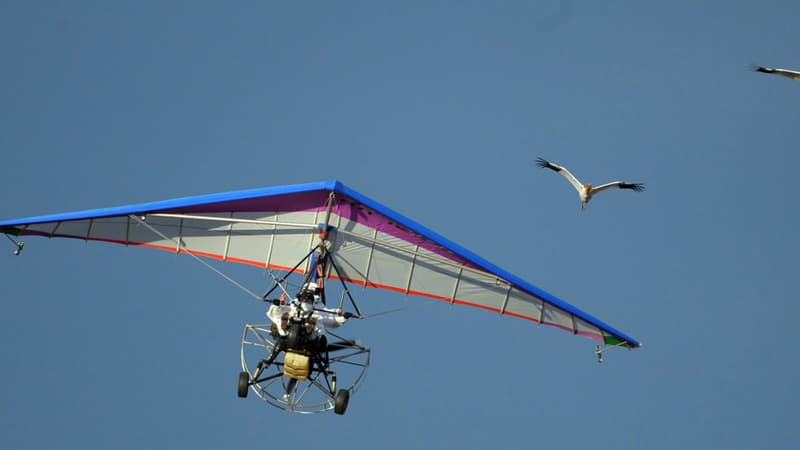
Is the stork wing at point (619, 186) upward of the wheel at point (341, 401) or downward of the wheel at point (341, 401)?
upward

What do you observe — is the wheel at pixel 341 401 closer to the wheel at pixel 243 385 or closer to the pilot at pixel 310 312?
the pilot at pixel 310 312

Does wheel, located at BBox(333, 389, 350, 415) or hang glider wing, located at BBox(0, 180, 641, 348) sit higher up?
hang glider wing, located at BBox(0, 180, 641, 348)

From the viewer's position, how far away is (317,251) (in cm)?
3950

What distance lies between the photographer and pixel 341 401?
36656mm

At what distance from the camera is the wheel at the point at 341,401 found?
36594mm

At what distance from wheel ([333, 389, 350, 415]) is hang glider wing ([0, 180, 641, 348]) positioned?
4403mm

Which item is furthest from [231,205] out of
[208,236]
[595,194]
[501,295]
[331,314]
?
[595,194]

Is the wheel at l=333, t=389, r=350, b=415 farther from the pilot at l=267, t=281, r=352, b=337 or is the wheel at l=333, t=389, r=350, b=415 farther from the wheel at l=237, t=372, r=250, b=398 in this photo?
the wheel at l=237, t=372, r=250, b=398

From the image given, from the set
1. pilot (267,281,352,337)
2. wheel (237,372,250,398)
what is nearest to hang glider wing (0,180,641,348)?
pilot (267,281,352,337)

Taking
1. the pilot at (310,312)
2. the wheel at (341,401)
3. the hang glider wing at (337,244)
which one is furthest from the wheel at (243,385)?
the hang glider wing at (337,244)

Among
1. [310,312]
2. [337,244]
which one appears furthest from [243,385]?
[337,244]

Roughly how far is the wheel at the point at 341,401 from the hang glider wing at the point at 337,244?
4.40 metres

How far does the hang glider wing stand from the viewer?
1533 inches

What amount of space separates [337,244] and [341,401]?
5109 mm
